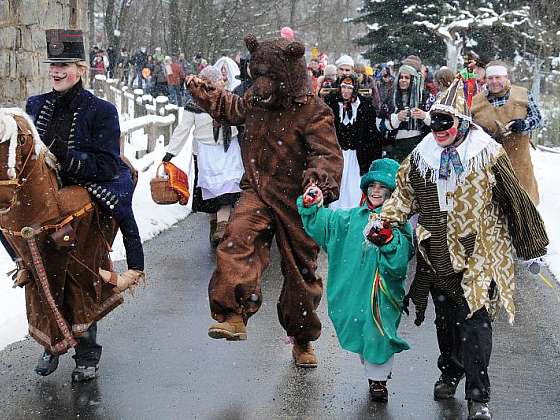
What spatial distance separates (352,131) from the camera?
11242mm

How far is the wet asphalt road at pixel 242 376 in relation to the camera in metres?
5.39

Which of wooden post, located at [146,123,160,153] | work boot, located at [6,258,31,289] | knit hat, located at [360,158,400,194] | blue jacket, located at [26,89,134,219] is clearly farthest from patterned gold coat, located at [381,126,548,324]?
wooden post, located at [146,123,160,153]

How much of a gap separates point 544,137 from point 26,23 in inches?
718

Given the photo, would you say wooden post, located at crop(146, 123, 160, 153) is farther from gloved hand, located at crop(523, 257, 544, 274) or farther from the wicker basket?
gloved hand, located at crop(523, 257, 544, 274)

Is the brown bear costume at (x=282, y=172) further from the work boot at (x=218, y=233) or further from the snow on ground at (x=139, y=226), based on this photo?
the work boot at (x=218, y=233)

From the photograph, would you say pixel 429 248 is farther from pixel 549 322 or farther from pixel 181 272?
pixel 181 272

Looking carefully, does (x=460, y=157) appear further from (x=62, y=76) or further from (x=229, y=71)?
(x=229, y=71)

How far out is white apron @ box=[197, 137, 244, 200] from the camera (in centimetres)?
1066

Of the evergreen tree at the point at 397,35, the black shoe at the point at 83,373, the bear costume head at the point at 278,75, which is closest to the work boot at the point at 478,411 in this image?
the bear costume head at the point at 278,75

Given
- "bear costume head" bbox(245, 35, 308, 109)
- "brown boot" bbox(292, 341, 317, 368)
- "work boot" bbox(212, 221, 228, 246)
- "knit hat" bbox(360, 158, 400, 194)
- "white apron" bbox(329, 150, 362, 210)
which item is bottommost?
"work boot" bbox(212, 221, 228, 246)

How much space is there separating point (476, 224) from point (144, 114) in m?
17.7

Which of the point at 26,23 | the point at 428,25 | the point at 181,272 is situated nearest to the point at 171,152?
the point at 181,272

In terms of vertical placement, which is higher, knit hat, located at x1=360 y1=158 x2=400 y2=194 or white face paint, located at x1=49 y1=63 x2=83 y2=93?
white face paint, located at x1=49 y1=63 x2=83 y2=93

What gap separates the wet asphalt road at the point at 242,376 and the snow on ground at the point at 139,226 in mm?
373
